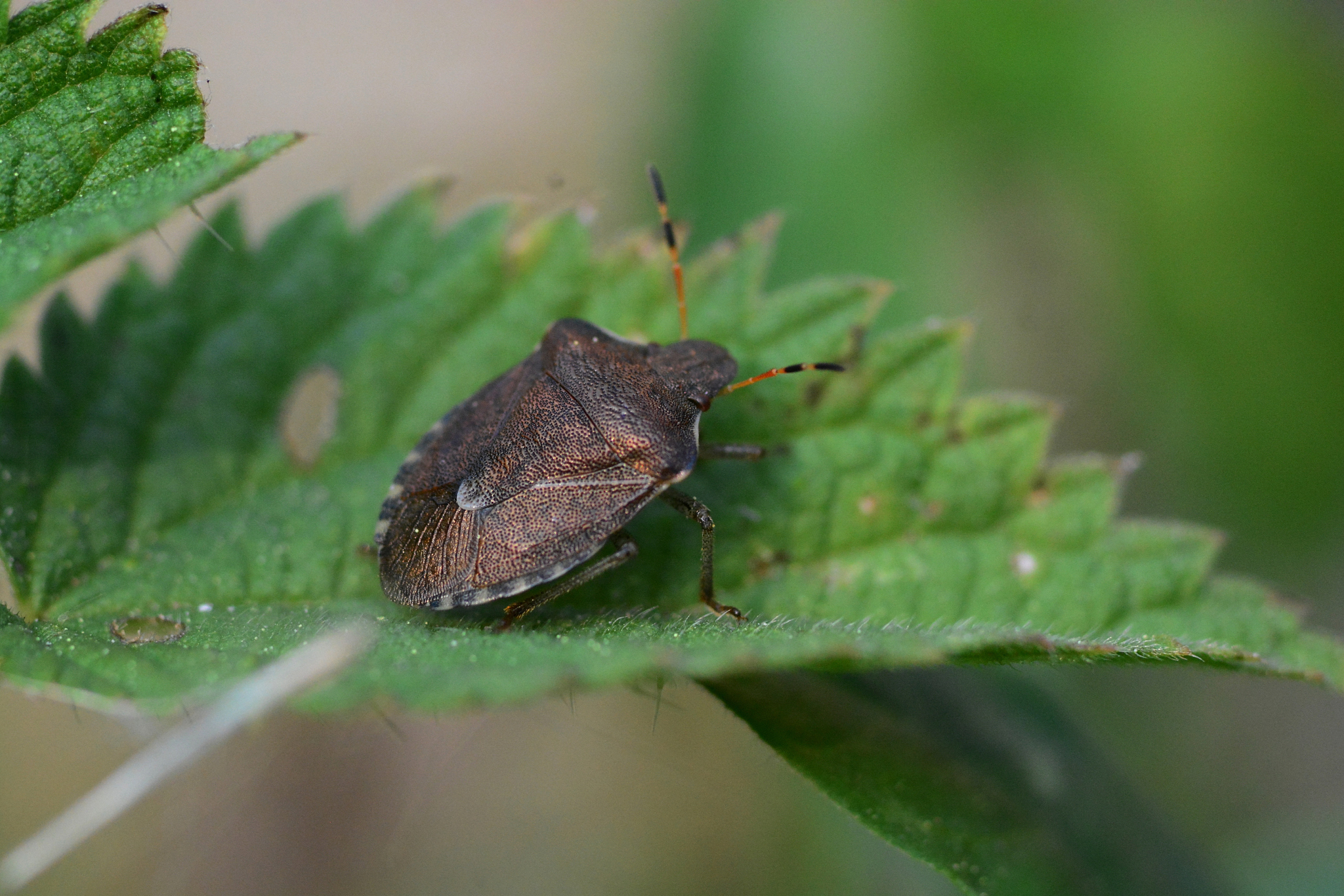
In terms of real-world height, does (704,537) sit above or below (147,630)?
above

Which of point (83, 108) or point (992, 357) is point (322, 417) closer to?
point (83, 108)

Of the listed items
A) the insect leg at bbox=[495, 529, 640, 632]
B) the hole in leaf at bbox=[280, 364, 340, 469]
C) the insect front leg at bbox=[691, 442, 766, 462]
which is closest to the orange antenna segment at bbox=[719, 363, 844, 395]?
the insect front leg at bbox=[691, 442, 766, 462]

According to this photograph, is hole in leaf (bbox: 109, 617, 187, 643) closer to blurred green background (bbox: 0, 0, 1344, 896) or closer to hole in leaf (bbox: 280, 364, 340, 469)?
hole in leaf (bbox: 280, 364, 340, 469)

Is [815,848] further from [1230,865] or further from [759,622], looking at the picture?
[759,622]

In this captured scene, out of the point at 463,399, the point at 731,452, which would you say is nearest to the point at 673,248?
the point at 731,452

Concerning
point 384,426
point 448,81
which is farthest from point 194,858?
point 448,81

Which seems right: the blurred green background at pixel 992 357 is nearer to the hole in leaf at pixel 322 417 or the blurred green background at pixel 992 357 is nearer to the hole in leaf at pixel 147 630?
the hole in leaf at pixel 322 417

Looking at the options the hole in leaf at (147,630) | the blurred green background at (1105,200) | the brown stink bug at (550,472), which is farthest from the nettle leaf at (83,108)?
the blurred green background at (1105,200)
